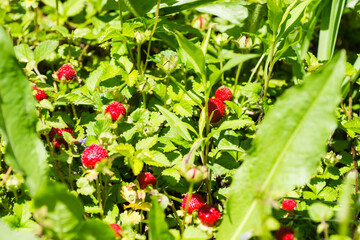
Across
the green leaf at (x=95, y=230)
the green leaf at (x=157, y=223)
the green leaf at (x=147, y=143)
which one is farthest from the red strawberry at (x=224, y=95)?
the green leaf at (x=95, y=230)

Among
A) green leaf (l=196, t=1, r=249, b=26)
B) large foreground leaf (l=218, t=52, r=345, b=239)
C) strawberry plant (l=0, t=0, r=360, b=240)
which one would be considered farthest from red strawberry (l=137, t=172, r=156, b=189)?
green leaf (l=196, t=1, r=249, b=26)

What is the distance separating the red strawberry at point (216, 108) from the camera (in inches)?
64.6

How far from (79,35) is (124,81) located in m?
0.40

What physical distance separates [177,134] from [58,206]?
0.69 metres

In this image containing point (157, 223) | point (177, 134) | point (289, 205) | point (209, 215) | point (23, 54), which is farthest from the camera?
point (23, 54)

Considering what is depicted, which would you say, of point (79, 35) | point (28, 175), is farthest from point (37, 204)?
point (79, 35)

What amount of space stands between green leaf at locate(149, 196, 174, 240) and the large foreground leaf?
0.21 meters

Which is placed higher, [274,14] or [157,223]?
[274,14]

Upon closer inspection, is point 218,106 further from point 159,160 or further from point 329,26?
point 329,26

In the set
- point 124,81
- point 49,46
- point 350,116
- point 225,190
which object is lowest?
point 225,190

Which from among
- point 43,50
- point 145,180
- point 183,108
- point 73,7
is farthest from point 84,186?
point 73,7

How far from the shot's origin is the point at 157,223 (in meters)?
1.15

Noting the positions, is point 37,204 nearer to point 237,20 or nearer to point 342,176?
point 342,176

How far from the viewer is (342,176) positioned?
5.40ft
